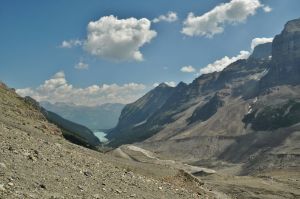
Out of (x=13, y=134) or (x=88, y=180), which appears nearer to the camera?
(x=88, y=180)

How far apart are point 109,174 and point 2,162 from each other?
8.39m

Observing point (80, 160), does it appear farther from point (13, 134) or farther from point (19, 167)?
point (19, 167)

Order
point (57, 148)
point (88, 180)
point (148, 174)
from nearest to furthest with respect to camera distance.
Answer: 1. point (88, 180)
2. point (57, 148)
3. point (148, 174)

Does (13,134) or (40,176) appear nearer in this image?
(40,176)

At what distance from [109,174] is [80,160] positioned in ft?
7.80

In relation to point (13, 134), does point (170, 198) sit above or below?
below

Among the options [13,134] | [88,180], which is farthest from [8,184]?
[13,134]

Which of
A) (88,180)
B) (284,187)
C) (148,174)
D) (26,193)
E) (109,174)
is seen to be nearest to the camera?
(26,193)

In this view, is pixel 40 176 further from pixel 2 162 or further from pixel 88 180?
pixel 88 180

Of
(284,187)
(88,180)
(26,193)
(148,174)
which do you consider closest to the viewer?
(26,193)

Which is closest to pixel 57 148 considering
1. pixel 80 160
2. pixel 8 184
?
pixel 80 160

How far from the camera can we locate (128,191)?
27953mm

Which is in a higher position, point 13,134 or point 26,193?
point 13,134

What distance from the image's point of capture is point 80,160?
31.1 m
